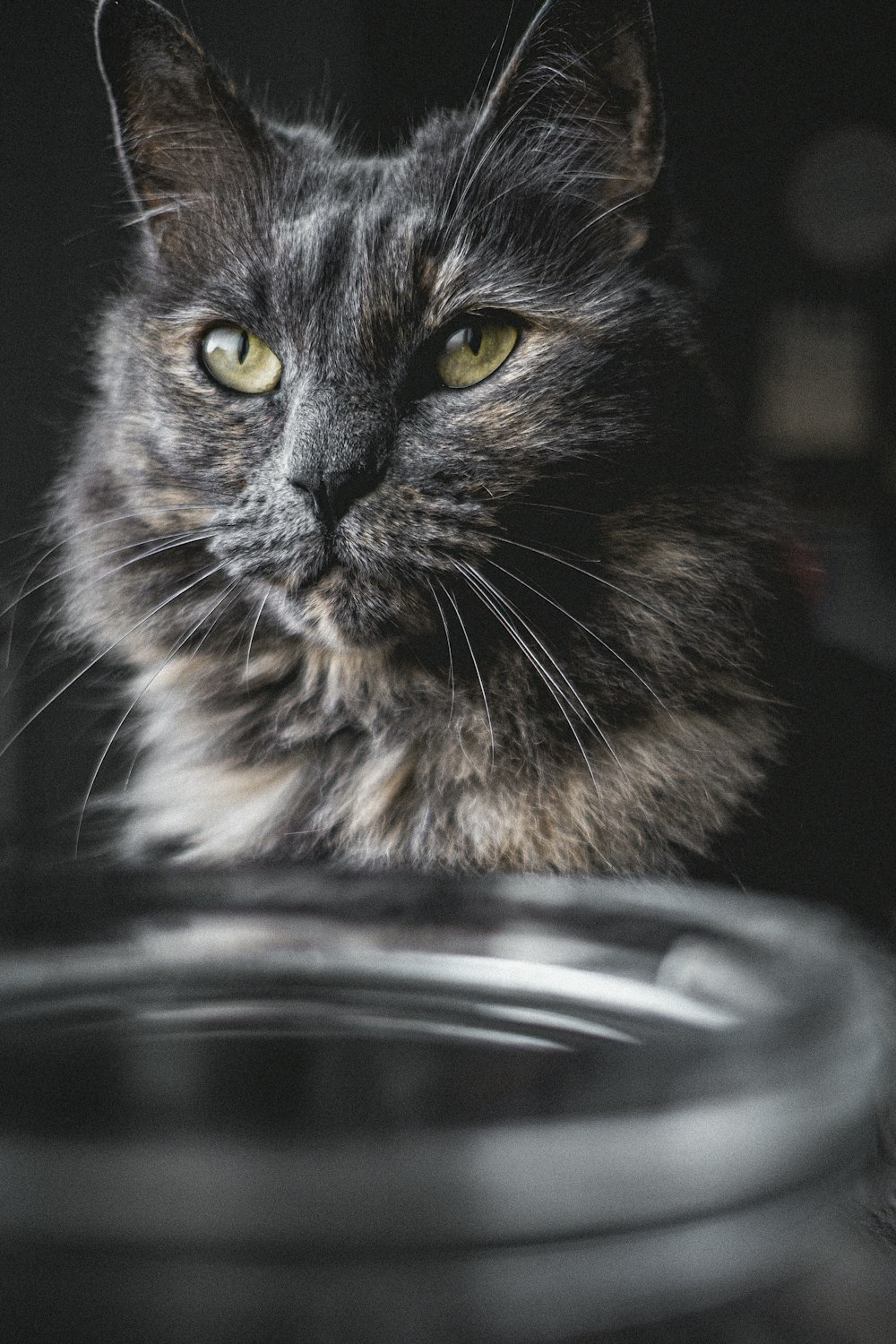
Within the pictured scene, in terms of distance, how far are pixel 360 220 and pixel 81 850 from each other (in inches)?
17.3

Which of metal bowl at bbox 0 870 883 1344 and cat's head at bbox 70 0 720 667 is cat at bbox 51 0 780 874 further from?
metal bowl at bbox 0 870 883 1344

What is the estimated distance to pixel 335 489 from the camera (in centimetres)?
58

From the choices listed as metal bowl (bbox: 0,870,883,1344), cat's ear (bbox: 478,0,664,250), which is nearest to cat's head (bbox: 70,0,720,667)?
cat's ear (bbox: 478,0,664,250)

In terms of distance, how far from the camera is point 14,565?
0.73 metres

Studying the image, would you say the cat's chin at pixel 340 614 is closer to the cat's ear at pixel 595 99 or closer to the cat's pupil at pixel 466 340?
the cat's pupil at pixel 466 340

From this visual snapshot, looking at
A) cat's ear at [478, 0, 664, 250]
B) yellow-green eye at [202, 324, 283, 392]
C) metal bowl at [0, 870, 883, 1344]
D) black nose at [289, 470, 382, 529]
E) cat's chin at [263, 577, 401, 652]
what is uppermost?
cat's ear at [478, 0, 664, 250]

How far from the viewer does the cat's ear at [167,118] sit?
632mm

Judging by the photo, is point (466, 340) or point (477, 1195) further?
point (466, 340)

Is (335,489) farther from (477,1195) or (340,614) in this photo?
(477,1195)

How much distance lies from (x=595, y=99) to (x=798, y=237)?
0.46ft

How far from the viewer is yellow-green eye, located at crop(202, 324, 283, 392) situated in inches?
25.8

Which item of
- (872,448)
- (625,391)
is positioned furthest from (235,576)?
(872,448)

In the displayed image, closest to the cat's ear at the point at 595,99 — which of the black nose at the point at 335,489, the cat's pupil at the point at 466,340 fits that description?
the cat's pupil at the point at 466,340

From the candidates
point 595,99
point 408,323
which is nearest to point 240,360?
point 408,323
